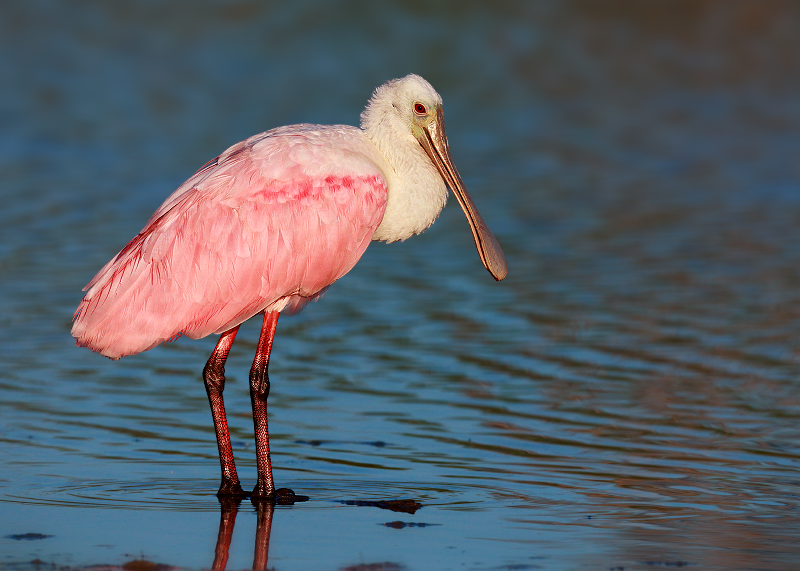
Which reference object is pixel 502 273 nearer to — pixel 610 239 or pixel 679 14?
pixel 610 239

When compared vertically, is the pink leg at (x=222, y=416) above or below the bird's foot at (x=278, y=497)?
above

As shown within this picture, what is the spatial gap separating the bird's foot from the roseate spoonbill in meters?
0.01

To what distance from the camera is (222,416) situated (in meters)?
7.34

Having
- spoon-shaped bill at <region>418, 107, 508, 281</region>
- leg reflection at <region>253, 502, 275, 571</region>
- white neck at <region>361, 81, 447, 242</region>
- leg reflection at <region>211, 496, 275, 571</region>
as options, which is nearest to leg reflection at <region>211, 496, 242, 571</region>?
leg reflection at <region>211, 496, 275, 571</region>

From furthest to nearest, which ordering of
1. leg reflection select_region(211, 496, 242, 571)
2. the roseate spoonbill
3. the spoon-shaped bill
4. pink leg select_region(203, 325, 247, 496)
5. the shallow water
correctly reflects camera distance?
the spoon-shaped bill, the roseate spoonbill, pink leg select_region(203, 325, 247, 496), the shallow water, leg reflection select_region(211, 496, 242, 571)

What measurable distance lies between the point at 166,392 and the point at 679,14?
2654 centimetres

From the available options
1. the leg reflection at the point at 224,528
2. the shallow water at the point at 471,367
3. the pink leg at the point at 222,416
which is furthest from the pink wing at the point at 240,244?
the leg reflection at the point at 224,528

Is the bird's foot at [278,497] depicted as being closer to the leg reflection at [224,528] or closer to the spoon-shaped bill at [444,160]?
the leg reflection at [224,528]

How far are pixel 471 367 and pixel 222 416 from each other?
266 cm

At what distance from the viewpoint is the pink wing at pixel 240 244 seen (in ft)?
23.5

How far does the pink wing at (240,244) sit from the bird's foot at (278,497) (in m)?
0.91

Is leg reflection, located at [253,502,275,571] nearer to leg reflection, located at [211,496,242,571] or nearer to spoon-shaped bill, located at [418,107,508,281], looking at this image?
leg reflection, located at [211,496,242,571]

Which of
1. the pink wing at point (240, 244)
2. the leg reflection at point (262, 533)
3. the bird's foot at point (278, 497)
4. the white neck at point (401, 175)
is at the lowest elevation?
the leg reflection at point (262, 533)

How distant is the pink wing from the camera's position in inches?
282
